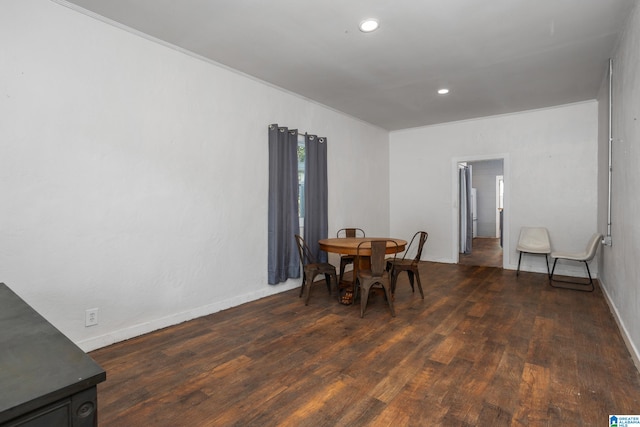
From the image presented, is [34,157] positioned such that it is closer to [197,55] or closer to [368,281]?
[197,55]

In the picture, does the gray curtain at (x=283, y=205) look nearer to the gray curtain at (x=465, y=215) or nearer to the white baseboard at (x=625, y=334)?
the white baseboard at (x=625, y=334)

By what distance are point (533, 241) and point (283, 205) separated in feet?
13.1

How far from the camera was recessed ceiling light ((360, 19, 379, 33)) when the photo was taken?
2.67m

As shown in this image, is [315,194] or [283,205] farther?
[315,194]

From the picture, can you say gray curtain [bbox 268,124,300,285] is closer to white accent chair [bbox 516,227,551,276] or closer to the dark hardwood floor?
the dark hardwood floor

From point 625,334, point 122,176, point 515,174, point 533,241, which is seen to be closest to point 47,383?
point 122,176

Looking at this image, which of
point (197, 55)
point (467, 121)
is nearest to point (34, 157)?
point (197, 55)

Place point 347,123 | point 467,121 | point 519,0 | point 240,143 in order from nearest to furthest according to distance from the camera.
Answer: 1. point 519,0
2. point 240,143
3. point 347,123
4. point 467,121

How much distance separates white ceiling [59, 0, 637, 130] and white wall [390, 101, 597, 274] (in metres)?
0.73

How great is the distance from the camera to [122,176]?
2.75 m

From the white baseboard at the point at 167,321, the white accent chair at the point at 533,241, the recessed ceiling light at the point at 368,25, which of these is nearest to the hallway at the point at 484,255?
the white accent chair at the point at 533,241

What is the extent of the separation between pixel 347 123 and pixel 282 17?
9.76 ft

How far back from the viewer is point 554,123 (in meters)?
5.10

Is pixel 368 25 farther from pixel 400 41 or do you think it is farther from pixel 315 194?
pixel 315 194
